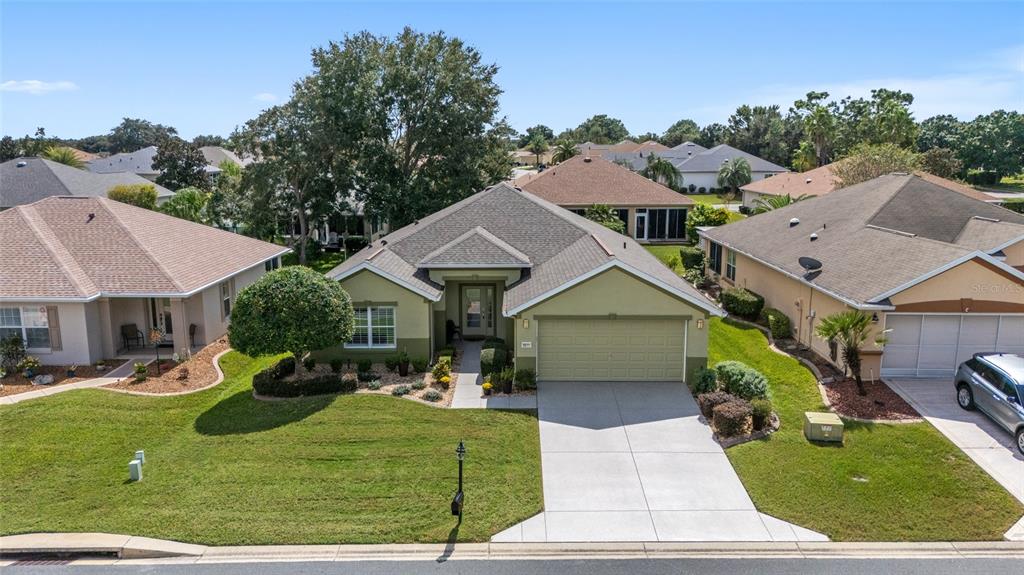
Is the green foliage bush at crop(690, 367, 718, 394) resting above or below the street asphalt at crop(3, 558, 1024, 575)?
above

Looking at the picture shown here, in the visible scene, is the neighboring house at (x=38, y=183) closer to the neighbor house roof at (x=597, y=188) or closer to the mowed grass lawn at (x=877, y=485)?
the neighbor house roof at (x=597, y=188)

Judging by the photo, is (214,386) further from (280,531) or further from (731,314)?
(731,314)

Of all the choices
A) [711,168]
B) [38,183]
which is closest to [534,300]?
[38,183]

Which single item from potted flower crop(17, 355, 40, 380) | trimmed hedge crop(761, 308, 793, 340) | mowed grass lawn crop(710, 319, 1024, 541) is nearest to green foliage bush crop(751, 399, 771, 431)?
mowed grass lawn crop(710, 319, 1024, 541)

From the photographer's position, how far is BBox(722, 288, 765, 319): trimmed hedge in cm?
2594

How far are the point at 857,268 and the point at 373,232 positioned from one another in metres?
30.8

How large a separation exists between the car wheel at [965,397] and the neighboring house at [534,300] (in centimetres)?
633

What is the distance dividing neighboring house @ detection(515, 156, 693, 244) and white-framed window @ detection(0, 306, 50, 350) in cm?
2939

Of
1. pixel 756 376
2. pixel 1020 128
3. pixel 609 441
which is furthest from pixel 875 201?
pixel 1020 128

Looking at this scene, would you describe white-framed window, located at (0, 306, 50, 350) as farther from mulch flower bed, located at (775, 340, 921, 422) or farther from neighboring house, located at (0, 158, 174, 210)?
neighboring house, located at (0, 158, 174, 210)

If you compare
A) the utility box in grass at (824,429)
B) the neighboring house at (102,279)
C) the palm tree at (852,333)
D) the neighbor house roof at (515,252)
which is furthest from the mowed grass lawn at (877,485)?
the neighboring house at (102,279)

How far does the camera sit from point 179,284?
21203 mm

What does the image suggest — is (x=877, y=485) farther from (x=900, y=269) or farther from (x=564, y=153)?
(x=564, y=153)

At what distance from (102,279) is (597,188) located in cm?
3166
